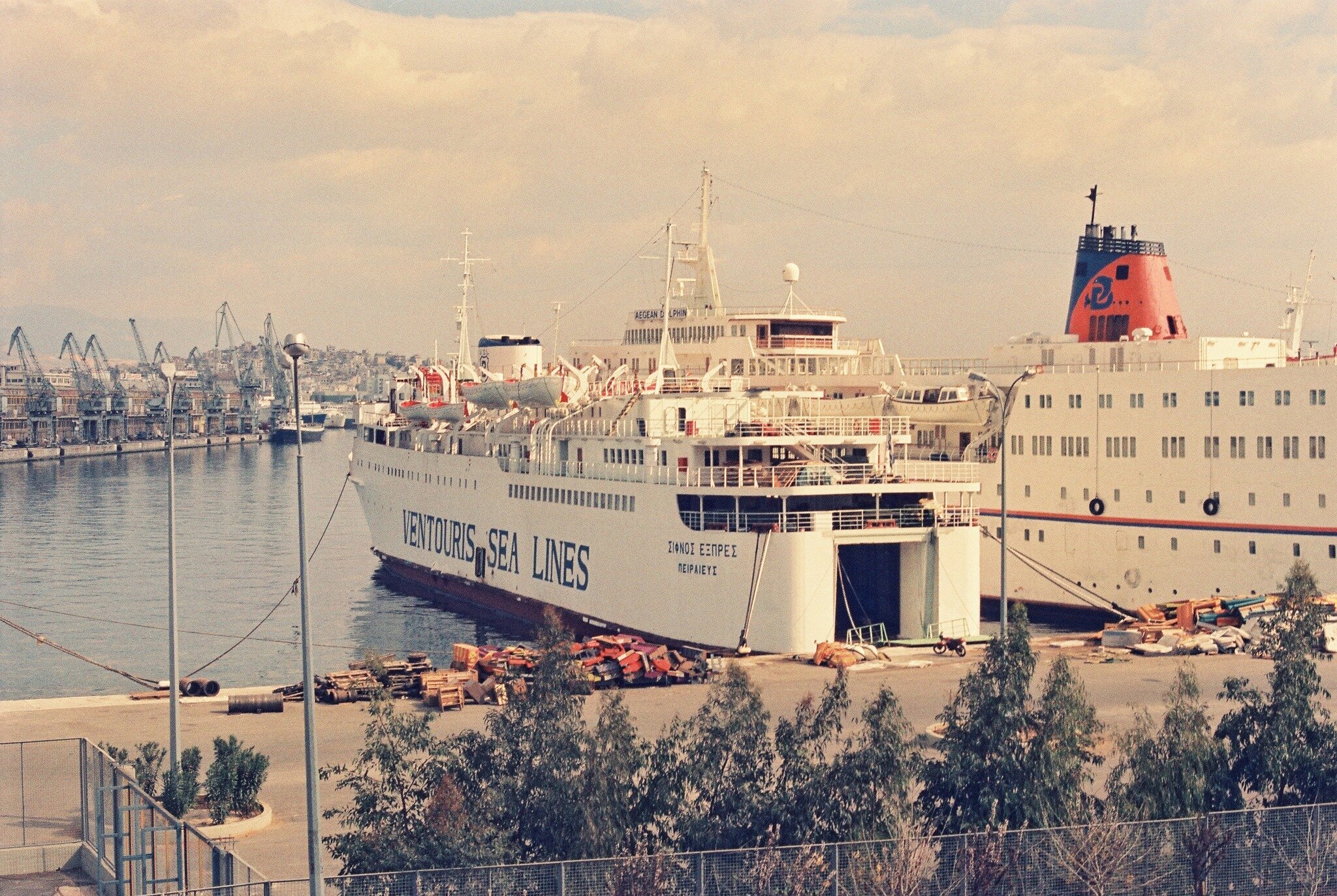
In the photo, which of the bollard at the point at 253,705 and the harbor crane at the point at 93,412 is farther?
the harbor crane at the point at 93,412

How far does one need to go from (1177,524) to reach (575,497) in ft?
55.0

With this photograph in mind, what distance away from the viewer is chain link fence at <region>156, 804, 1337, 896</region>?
14.2 metres

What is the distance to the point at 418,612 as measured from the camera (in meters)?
50.0

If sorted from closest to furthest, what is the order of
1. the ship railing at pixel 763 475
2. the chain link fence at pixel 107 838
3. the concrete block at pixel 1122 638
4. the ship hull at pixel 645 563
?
the chain link fence at pixel 107 838
the concrete block at pixel 1122 638
the ship hull at pixel 645 563
the ship railing at pixel 763 475

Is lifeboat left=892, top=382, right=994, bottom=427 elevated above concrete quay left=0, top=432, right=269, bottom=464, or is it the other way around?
lifeboat left=892, top=382, right=994, bottom=427

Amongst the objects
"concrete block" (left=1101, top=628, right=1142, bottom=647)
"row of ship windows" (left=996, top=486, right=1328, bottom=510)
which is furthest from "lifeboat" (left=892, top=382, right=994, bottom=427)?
"concrete block" (left=1101, top=628, right=1142, bottom=647)

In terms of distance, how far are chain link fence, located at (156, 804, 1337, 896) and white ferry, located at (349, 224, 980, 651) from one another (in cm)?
1807

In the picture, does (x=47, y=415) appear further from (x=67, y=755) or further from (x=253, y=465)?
(x=67, y=755)

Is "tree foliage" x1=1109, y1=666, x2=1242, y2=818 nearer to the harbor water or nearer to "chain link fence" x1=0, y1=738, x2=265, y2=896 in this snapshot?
"chain link fence" x1=0, y1=738, x2=265, y2=896

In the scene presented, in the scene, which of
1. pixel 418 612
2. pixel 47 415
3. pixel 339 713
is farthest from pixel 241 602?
pixel 47 415

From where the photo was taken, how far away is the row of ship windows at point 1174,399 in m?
39.0

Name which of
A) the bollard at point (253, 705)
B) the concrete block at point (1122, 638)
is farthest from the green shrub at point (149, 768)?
the concrete block at point (1122, 638)

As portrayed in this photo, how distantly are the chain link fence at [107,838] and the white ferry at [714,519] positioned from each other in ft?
56.7

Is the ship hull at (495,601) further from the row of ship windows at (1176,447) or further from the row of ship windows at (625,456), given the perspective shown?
the row of ship windows at (1176,447)
